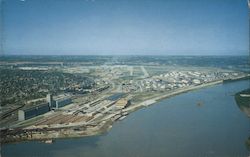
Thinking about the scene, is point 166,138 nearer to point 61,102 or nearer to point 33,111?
point 61,102

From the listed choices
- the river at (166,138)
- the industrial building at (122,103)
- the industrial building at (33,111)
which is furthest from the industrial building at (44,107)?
the industrial building at (122,103)

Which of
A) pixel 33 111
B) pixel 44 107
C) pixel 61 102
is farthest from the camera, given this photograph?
pixel 61 102

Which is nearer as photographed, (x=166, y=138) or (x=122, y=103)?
(x=166, y=138)

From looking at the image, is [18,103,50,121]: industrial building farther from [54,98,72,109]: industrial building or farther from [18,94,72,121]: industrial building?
[54,98,72,109]: industrial building

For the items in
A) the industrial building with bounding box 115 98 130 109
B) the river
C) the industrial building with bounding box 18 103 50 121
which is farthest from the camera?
the industrial building with bounding box 115 98 130 109

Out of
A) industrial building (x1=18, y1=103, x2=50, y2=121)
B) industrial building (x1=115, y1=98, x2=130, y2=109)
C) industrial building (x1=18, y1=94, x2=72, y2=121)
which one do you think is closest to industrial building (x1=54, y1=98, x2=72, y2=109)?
industrial building (x1=18, y1=94, x2=72, y2=121)

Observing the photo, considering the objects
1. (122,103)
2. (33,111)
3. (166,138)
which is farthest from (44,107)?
(166,138)

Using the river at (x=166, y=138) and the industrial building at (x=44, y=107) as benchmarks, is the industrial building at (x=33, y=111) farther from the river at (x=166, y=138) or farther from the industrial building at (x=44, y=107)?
the river at (x=166, y=138)
